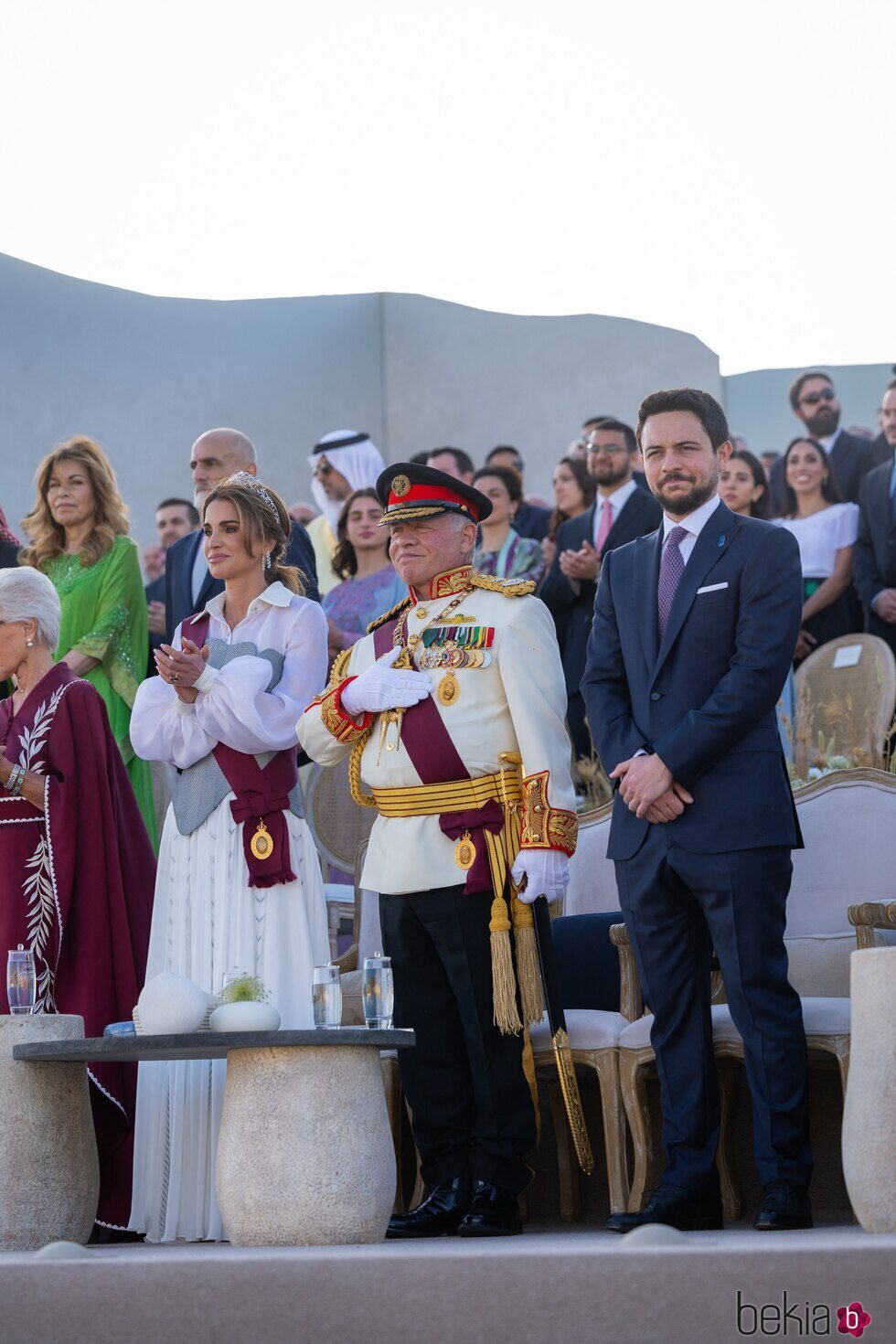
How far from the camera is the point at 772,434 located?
9539mm

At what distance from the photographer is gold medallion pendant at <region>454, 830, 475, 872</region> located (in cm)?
402

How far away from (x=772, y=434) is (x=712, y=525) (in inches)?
224

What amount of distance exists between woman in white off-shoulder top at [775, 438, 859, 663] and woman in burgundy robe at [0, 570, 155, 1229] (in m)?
4.35

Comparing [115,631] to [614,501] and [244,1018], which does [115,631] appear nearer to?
[244,1018]

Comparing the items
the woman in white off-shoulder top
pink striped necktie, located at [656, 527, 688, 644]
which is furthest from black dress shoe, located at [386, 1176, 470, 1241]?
the woman in white off-shoulder top

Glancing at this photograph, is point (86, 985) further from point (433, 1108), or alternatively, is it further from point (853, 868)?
point (853, 868)

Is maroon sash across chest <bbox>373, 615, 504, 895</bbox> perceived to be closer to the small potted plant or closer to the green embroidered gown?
the small potted plant

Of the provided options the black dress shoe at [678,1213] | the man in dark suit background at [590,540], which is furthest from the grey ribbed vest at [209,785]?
the man in dark suit background at [590,540]

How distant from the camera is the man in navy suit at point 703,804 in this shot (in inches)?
146

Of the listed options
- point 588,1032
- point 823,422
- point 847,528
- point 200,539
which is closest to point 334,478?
point 823,422

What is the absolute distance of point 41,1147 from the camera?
382 cm

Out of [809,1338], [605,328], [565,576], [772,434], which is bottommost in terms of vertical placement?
[809,1338]

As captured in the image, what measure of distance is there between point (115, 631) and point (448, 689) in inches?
85.0

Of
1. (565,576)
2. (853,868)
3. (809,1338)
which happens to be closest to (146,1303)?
(809,1338)
